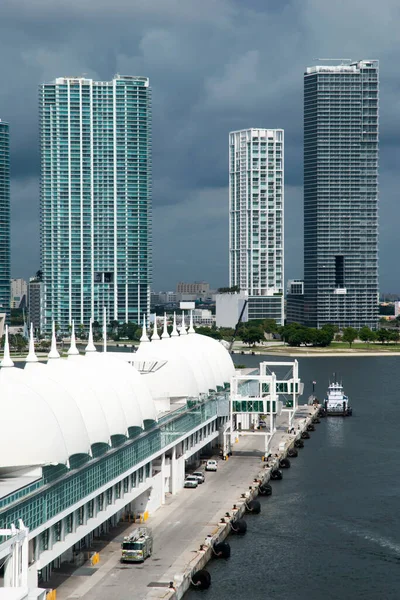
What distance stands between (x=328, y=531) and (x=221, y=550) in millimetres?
7550

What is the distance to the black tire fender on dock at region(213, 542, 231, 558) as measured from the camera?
4262 centimetres

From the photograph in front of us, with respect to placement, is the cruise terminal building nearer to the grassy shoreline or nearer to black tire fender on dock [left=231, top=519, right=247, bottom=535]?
black tire fender on dock [left=231, top=519, right=247, bottom=535]

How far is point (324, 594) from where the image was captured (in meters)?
39.6

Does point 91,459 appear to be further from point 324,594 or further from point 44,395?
point 324,594

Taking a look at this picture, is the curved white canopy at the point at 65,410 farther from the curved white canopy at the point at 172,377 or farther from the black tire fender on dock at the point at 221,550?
the curved white canopy at the point at 172,377

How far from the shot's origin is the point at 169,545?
4212 cm

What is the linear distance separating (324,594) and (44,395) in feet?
41.9

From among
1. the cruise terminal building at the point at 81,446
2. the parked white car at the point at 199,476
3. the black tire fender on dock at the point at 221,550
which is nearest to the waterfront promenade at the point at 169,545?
the parked white car at the point at 199,476

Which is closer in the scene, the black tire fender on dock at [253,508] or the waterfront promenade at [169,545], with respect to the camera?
the waterfront promenade at [169,545]

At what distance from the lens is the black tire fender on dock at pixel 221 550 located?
42.6 meters

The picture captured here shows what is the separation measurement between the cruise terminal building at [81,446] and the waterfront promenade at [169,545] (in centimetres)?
100

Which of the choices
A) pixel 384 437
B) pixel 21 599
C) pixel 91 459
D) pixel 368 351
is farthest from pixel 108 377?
pixel 368 351

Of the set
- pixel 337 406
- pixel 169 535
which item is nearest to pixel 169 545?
pixel 169 535

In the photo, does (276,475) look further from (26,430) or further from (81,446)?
(26,430)
